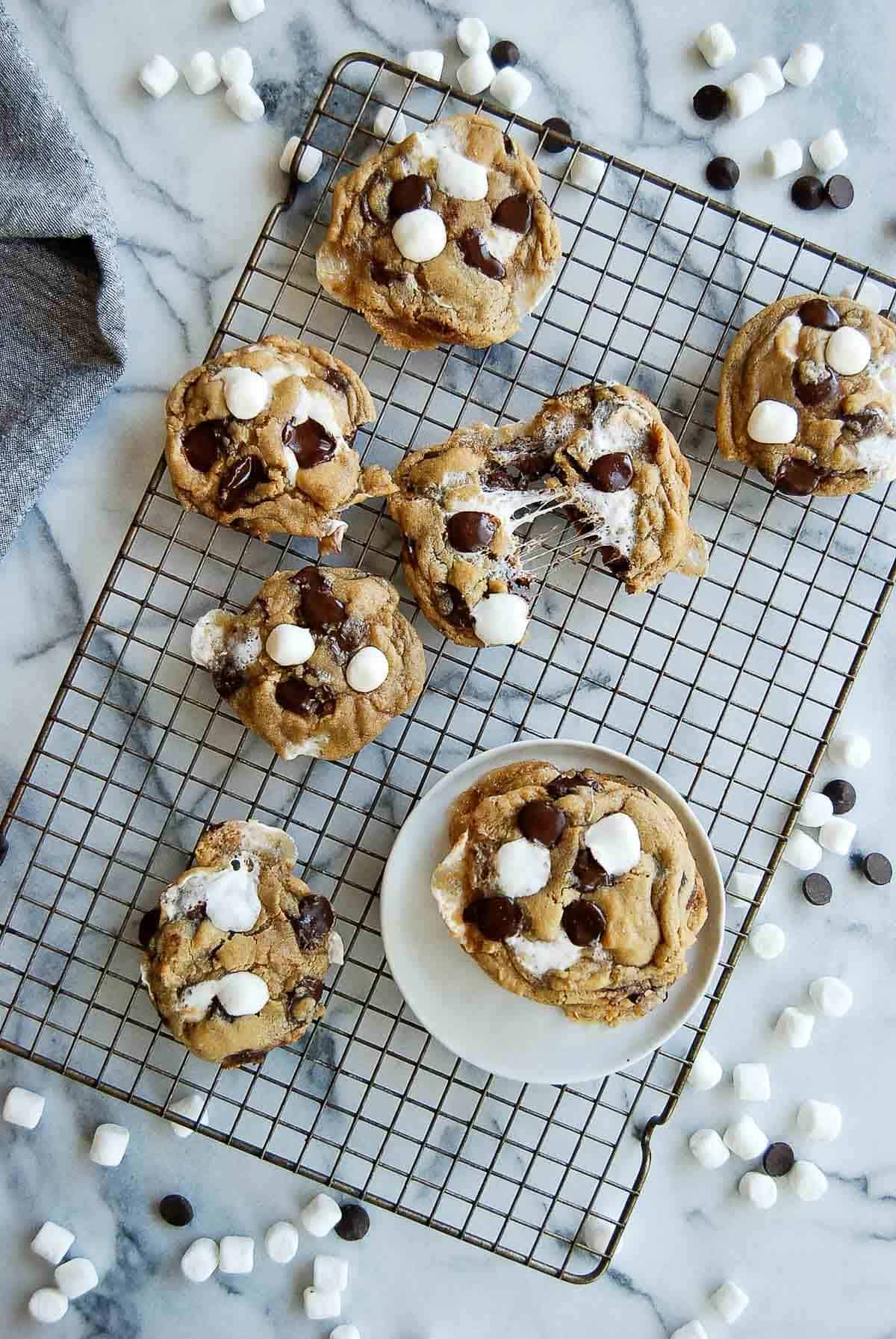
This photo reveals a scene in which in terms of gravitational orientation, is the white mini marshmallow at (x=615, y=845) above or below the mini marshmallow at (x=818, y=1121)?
above

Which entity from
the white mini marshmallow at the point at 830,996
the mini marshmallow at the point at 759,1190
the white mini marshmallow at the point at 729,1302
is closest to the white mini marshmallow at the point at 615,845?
the white mini marshmallow at the point at 830,996

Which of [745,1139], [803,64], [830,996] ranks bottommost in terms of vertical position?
[745,1139]

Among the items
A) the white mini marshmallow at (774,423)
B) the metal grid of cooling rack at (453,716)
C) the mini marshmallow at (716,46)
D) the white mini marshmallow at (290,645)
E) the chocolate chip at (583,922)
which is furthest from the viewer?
the mini marshmallow at (716,46)

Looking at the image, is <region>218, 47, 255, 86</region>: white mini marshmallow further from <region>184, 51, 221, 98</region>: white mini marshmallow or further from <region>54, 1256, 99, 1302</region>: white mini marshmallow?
<region>54, 1256, 99, 1302</region>: white mini marshmallow

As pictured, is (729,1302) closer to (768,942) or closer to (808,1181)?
(808,1181)

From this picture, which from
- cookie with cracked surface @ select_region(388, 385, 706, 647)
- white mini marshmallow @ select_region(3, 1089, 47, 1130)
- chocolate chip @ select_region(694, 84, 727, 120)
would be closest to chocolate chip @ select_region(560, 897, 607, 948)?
cookie with cracked surface @ select_region(388, 385, 706, 647)

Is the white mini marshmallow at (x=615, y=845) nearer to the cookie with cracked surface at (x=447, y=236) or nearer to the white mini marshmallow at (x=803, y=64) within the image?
the cookie with cracked surface at (x=447, y=236)

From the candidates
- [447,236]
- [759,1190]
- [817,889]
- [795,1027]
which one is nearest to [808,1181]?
[759,1190]
